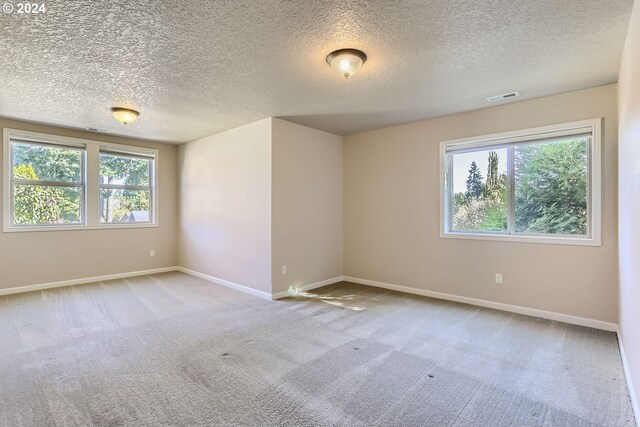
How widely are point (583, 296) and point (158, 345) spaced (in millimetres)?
4363

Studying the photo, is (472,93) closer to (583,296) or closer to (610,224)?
(610,224)

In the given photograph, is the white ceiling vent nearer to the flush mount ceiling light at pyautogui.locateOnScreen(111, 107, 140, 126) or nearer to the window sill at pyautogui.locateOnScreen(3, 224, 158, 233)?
the flush mount ceiling light at pyautogui.locateOnScreen(111, 107, 140, 126)

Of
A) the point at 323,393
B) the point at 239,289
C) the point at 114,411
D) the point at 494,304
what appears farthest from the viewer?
the point at 239,289

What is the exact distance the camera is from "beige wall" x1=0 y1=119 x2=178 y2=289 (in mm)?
4668

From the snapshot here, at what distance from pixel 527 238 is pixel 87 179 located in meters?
6.62

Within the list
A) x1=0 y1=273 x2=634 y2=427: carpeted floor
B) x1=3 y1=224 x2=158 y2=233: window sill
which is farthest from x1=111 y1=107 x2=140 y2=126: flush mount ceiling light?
x1=0 y1=273 x2=634 y2=427: carpeted floor

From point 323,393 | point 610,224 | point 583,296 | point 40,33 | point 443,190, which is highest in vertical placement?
point 40,33

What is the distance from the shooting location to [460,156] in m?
4.37

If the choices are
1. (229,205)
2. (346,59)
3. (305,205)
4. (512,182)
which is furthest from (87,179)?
(512,182)

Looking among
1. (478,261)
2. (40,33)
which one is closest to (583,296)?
(478,261)

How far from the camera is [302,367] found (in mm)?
2521

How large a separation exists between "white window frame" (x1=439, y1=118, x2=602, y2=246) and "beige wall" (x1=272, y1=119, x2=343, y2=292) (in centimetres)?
178

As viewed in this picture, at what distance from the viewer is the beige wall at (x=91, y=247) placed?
4668 millimetres

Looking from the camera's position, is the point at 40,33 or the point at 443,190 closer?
the point at 40,33
